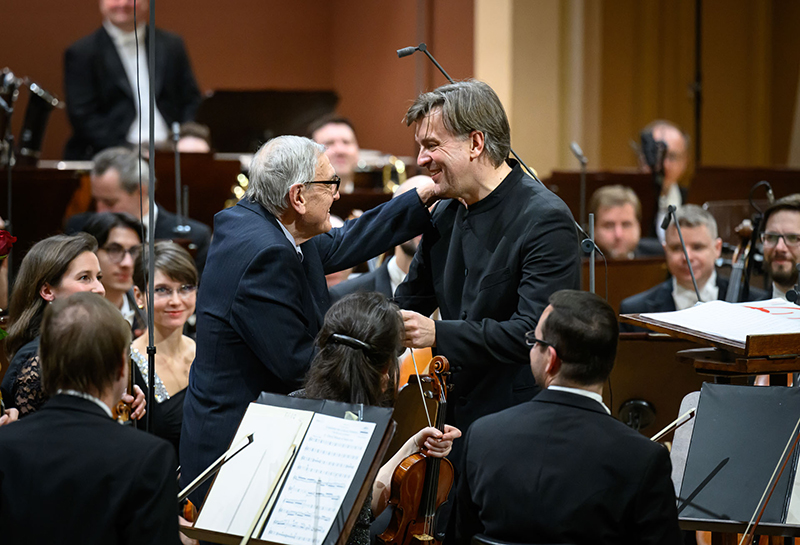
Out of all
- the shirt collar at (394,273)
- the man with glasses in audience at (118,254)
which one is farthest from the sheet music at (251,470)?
the man with glasses in audience at (118,254)

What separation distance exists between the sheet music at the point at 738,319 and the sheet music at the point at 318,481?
2.99 ft

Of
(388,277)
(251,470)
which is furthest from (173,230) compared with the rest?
(251,470)

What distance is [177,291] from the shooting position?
3678mm

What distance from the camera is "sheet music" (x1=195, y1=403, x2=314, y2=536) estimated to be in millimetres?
2021

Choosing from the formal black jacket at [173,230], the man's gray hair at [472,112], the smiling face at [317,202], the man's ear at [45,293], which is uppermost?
the man's gray hair at [472,112]

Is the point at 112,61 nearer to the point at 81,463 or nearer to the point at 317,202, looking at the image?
the point at 317,202

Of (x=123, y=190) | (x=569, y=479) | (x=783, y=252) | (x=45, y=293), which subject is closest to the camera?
(x=569, y=479)

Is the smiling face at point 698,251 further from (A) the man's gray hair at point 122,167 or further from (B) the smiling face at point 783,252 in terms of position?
(A) the man's gray hair at point 122,167

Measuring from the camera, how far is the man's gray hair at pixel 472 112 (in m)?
2.68

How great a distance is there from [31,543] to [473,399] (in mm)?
1335

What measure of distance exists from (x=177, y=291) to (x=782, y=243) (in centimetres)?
250

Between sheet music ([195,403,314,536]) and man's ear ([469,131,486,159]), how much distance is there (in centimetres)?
98

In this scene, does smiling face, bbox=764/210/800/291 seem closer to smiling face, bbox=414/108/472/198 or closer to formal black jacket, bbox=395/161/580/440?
formal black jacket, bbox=395/161/580/440

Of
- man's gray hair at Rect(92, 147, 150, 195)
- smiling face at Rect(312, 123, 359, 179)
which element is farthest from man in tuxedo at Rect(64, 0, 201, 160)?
man's gray hair at Rect(92, 147, 150, 195)
